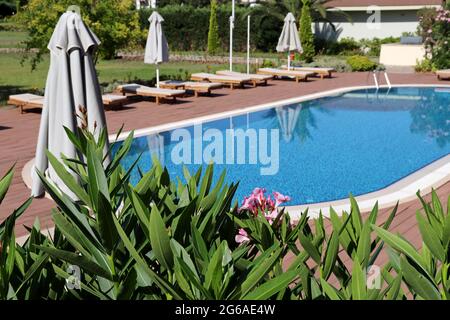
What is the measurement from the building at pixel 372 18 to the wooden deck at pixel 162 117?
1144 centimetres

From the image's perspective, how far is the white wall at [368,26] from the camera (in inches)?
1385

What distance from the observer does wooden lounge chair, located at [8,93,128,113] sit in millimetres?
14430

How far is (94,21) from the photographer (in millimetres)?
17547

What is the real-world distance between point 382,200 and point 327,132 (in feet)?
21.4

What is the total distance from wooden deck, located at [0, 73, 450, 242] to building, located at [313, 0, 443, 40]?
37.5 ft

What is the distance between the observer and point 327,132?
1487 cm

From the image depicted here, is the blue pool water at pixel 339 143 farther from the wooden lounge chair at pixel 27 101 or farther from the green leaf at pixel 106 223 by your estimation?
the green leaf at pixel 106 223

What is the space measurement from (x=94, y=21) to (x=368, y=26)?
22210 mm

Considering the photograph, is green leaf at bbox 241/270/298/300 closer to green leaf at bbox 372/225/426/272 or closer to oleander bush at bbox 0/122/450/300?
oleander bush at bbox 0/122/450/300

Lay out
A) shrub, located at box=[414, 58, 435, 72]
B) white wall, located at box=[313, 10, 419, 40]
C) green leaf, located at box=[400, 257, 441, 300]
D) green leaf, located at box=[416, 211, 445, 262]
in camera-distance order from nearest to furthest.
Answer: green leaf, located at box=[400, 257, 441, 300] → green leaf, located at box=[416, 211, 445, 262] → shrub, located at box=[414, 58, 435, 72] → white wall, located at box=[313, 10, 419, 40]

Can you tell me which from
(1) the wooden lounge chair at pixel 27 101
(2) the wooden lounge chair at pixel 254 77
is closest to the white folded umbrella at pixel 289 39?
(2) the wooden lounge chair at pixel 254 77

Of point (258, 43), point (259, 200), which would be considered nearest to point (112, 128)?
point (259, 200)

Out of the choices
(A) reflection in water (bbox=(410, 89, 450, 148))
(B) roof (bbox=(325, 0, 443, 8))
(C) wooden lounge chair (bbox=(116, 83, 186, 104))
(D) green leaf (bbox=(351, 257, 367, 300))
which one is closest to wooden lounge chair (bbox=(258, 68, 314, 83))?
(A) reflection in water (bbox=(410, 89, 450, 148))

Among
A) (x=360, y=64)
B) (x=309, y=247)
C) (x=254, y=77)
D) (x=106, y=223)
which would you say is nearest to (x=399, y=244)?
(x=309, y=247)
